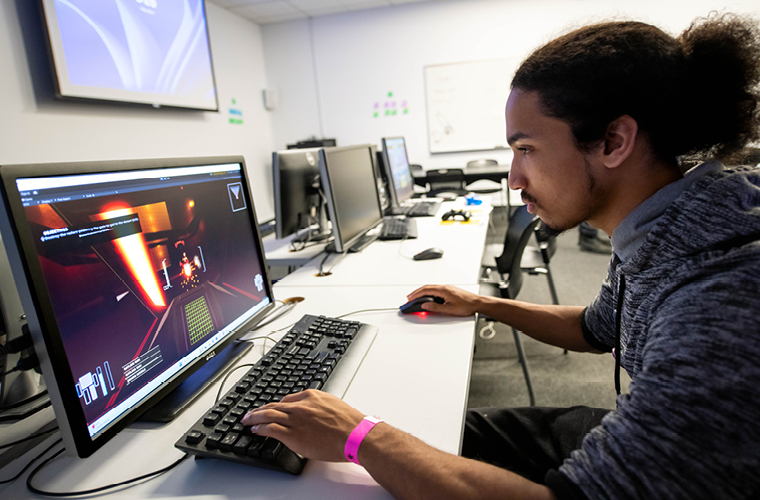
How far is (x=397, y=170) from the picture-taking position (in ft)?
9.61

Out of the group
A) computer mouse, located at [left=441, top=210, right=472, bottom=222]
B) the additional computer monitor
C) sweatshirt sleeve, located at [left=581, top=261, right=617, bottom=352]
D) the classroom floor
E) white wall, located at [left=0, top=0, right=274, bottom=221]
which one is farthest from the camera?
white wall, located at [left=0, top=0, right=274, bottom=221]

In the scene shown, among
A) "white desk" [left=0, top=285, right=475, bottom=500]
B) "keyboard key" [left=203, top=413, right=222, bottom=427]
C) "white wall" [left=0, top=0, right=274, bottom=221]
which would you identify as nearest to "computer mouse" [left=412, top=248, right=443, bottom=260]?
Result: "white desk" [left=0, top=285, right=475, bottom=500]

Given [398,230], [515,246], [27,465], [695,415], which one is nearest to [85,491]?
[27,465]

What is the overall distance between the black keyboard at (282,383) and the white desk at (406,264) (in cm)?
46

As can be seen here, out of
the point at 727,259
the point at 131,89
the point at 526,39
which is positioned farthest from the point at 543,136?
the point at 526,39

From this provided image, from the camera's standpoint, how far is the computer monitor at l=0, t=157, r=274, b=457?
570 millimetres

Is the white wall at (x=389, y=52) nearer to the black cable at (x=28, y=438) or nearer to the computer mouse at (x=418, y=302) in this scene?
the computer mouse at (x=418, y=302)

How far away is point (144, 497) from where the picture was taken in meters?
0.61

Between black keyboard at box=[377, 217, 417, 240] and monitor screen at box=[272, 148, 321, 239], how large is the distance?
40cm

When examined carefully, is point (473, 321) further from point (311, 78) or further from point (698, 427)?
point (311, 78)

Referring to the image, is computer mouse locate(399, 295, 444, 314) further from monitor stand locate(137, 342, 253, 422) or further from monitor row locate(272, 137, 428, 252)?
monitor row locate(272, 137, 428, 252)

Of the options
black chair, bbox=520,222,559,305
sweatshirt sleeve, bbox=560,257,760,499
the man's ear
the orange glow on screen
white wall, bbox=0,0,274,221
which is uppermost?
white wall, bbox=0,0,274,221

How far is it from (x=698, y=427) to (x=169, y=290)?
0.82 meters

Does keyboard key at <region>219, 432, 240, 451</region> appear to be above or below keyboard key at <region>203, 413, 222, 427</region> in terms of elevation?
below
